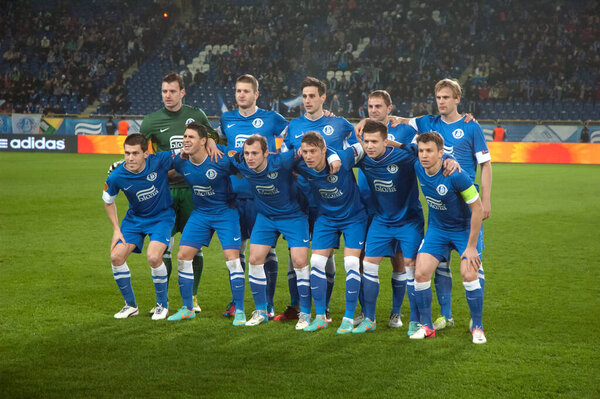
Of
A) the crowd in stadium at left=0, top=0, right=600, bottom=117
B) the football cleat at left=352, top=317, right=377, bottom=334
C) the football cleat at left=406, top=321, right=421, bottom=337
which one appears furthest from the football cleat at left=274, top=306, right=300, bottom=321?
the crowd in stadium at left=0, top=0, right=600, bottom=117

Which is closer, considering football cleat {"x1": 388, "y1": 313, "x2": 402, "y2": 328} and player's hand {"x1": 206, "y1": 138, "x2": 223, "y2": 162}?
football cleat {"x1": 388, "y1": 313, "x2": 402, "y2": 328}

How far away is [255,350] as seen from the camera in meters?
5.29

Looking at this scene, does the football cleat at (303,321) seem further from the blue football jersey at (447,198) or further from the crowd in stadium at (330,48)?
the crowd in stadium at (330,48)

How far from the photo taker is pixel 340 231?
605 cm

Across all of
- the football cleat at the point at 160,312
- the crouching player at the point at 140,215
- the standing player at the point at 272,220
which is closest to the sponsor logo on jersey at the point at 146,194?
the crouching player at the point at 140,215

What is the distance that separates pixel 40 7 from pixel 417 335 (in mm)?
36848

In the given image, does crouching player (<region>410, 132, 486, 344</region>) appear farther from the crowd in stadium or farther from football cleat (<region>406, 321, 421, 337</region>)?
the crowd in stadium

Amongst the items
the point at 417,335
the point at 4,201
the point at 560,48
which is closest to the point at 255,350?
the point at 417,335

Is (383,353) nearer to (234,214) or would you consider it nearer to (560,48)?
(234,214)

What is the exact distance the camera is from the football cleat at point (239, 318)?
238 inches

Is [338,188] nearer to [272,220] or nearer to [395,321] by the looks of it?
[272,220]

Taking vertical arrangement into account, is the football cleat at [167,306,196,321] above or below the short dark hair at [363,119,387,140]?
below

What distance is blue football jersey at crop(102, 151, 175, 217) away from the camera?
6305 mm

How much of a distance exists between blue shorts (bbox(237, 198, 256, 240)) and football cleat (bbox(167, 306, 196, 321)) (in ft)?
3.15
